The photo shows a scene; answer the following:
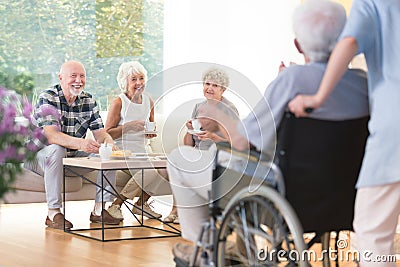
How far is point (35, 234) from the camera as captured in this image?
5180 mm

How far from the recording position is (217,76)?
5324 millimetres

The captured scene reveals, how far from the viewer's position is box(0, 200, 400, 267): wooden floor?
422 cm

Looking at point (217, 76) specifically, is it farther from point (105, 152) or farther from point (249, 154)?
point (249, 154)

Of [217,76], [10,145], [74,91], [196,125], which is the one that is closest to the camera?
[10,145]

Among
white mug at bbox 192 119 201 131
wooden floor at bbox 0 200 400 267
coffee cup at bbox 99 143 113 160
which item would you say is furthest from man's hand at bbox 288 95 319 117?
coffee cup at bbox 99 143 113 160

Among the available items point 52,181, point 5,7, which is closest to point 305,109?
point 52,181

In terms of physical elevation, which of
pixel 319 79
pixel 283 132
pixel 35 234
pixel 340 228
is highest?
pixel 319 79

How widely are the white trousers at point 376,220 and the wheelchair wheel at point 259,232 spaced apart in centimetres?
26

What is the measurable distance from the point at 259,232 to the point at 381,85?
668mm

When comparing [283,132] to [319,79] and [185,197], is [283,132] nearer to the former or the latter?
[319,79]


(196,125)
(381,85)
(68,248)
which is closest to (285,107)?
(381,85)

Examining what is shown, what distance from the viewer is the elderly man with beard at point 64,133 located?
213 inches

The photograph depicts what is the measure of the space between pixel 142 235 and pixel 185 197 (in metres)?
2.11

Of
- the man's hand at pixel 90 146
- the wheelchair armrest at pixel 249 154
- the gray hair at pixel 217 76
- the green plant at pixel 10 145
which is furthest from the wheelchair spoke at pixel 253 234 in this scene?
the man's hand at pixel 90 146
